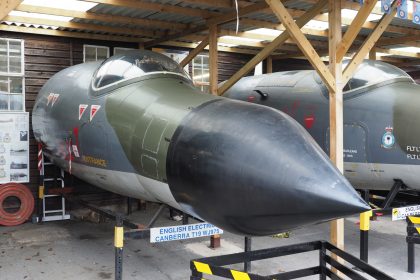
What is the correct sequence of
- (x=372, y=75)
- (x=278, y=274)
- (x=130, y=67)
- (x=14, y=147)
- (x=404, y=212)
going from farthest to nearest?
(x=14, y=147) < (x=372, y=75) < (x=404, y=212) < (x=130, y=67) < (x=278, y=274)

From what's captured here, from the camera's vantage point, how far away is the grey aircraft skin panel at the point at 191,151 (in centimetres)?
309

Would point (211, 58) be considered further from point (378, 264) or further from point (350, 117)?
point (378, 264)

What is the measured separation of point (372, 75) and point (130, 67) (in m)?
3.76

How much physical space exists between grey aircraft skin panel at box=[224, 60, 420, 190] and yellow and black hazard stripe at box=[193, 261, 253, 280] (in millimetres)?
3607

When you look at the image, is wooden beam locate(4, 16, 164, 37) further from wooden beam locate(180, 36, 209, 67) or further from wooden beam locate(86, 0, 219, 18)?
wooden beam locate(86, 0, 219, 18)

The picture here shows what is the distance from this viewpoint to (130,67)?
5805 mm

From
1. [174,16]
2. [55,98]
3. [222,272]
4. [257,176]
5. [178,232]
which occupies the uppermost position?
[174,16]

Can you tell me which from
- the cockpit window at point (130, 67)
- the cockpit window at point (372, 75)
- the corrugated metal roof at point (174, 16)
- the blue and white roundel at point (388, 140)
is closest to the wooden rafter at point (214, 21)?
the corrugated metal roof at point (174, 16)

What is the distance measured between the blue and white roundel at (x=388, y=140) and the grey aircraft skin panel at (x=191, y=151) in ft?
9.96

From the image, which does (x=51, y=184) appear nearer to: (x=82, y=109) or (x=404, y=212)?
(x=82, y=109)

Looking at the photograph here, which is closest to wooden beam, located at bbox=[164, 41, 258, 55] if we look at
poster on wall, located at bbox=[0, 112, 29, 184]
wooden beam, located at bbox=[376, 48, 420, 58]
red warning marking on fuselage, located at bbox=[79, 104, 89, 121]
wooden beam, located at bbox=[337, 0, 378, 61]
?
wooden beam, located at bbox=[376, 48, 420, 58]

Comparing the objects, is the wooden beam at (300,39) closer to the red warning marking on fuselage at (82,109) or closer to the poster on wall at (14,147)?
the red warning marking on fuselage at (82,109)

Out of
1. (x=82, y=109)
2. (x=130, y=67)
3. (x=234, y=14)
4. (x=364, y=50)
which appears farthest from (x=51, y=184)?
(x=364, y=50)

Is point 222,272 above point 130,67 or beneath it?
beneath
